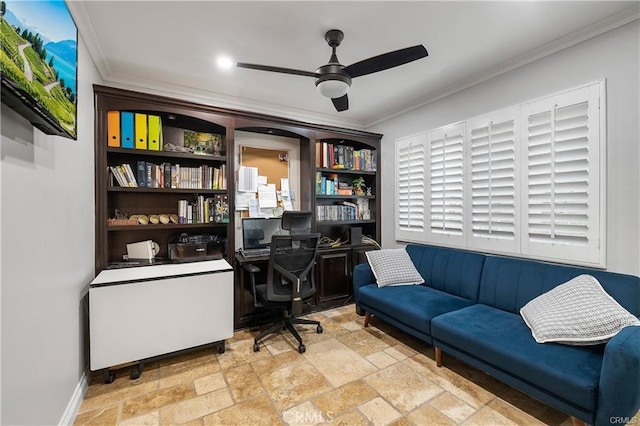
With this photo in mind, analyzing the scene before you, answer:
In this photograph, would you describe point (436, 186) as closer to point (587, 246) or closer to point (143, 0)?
point (587, 246)

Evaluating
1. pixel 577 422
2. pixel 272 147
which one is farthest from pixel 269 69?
pixel 577 422

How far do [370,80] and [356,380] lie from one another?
107 inches

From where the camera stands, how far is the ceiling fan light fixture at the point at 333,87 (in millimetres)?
2018

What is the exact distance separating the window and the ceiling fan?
134 centimetres

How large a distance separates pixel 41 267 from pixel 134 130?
165 centimetres

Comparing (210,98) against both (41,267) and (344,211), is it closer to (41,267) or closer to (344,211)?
(344,211)

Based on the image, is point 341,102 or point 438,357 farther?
point 341,102

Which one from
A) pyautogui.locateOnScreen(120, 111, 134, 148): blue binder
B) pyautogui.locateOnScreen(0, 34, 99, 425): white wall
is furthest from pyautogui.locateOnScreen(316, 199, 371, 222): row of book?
pyautogui.locateOnScreen(0, 34, 99, 425): white wall

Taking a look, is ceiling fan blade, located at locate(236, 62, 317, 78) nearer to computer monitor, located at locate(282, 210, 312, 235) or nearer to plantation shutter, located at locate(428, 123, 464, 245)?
computer monitor, located at locate(282, 210, 312, 235)

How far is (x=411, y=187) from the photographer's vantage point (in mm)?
3568

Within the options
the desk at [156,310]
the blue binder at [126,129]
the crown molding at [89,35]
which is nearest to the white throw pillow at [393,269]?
the desk at [156,310]

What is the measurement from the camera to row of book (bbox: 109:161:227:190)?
264cm

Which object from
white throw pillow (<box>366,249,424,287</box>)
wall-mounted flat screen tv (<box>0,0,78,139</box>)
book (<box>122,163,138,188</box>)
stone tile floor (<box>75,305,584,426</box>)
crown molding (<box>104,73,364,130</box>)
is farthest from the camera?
white throw pillow (<box>366,249,424,287</box>)

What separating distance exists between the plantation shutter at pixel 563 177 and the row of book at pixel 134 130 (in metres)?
3.35
